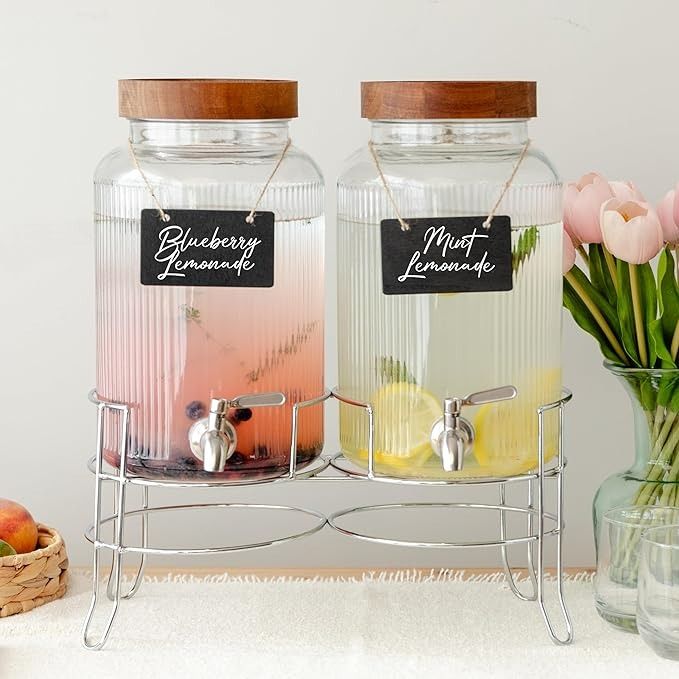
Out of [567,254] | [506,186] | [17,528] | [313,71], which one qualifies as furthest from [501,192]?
[17,528]

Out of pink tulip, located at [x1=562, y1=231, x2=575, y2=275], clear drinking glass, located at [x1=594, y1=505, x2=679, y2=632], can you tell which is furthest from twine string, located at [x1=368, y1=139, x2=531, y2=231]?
clear drinking glass, located at [x1=594, y1=505, x2=679, y2=632]

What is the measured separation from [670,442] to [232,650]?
0.44 m

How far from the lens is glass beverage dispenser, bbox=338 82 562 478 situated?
945mm

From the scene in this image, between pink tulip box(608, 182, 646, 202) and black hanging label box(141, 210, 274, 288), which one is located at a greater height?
pink tulip box(608, 182, 646, 202)

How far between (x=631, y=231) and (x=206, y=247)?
0.36m

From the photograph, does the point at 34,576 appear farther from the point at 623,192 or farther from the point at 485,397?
the point at 623,192

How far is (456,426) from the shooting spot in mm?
943

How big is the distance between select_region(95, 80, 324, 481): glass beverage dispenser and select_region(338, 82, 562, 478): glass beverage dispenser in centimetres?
6

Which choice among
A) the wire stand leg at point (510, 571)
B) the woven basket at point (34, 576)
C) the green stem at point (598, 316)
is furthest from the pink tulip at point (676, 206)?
the woven basket at point (34, 576)

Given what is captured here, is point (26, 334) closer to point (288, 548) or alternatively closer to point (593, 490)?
point (288, 548)

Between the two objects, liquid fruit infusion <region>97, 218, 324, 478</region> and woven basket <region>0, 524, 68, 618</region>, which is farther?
woven basket <region>0, 524, 68, 618</region>

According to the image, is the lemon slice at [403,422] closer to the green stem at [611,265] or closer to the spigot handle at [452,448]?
the spigot handle at [452,448]

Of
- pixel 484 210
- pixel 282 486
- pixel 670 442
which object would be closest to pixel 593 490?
pixel 670 442

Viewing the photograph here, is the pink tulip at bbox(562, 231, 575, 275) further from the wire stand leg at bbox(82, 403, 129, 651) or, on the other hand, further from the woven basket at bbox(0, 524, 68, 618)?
the woven basket at bbox(0, 524, 68, 618)
